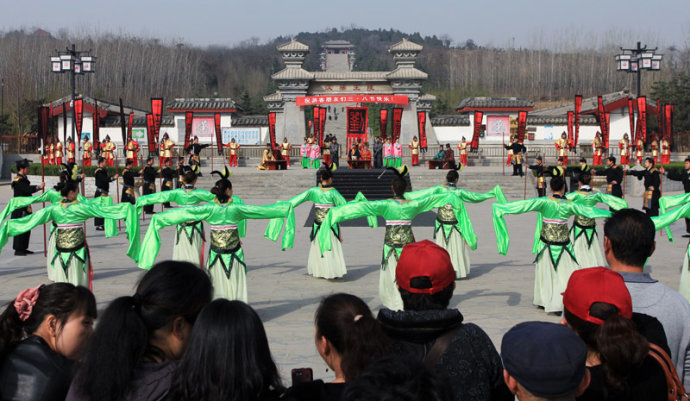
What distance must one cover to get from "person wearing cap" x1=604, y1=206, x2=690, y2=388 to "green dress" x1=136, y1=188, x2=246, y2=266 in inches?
213

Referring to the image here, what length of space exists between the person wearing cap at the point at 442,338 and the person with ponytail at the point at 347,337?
12 centimetres

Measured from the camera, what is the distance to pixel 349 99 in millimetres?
30844

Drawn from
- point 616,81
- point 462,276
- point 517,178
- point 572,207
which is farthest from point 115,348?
point 616,81

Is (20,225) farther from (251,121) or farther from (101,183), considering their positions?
(251,121)

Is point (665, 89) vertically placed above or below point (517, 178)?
above

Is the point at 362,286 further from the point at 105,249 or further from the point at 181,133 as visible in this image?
the point at 181,133

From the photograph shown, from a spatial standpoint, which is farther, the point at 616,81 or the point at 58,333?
the point at 616,81

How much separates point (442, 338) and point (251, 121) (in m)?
32.4

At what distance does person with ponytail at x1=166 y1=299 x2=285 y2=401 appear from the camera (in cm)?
216

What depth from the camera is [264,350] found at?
7.30ft

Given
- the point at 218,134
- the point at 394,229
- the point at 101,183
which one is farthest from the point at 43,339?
the point at 218,134

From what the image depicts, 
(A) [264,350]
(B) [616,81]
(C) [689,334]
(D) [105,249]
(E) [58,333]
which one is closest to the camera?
(A) [264,350]

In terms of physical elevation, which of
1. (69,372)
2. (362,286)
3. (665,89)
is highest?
(665,89)

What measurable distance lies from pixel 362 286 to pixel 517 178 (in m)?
16.1
